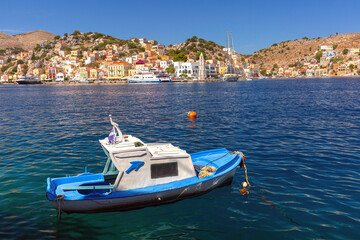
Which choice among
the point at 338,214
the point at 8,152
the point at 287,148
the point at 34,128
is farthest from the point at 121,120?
the point at 338,214

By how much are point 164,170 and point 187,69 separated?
185m

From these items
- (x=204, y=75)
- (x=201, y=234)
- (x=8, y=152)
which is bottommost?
(x=201, y=234)

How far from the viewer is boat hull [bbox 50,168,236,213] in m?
10.5

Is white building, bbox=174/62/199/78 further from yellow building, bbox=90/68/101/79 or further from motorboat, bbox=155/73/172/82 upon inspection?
yellow building, bbox=90/68/101/79

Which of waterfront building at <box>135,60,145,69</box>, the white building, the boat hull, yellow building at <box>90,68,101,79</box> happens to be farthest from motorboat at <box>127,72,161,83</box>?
the boat hull

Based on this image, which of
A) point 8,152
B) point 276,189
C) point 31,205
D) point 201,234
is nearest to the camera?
point 201,234

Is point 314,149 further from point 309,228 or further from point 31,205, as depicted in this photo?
point 31,205

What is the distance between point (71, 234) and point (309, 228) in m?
8.47

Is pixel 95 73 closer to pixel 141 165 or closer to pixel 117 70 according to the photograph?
pixel 117 70

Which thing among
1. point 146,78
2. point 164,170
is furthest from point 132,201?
point 146,78

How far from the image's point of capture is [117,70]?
191000 mm

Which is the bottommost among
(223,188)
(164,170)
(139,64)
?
(223,188)

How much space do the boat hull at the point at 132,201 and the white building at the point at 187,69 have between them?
182 metres

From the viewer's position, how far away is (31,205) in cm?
1164
